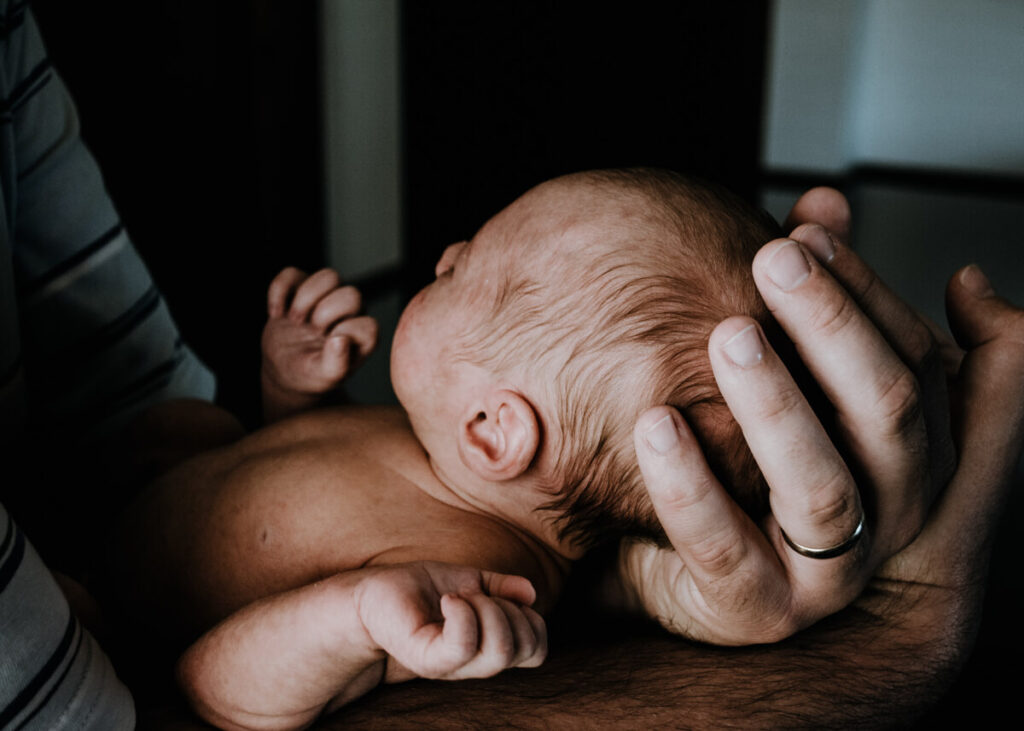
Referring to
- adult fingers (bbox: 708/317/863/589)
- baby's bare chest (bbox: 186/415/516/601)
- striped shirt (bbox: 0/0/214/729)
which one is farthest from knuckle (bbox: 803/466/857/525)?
striped shirt (bbox: 0/0/214/729)

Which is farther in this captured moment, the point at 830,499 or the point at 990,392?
the point at 990,392

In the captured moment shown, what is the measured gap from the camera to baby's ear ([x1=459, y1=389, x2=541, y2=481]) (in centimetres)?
88

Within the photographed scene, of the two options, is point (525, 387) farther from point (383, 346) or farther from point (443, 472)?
point (383, 346)

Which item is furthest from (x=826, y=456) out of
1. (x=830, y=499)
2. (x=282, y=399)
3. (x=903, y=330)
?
(x=282, y=399)

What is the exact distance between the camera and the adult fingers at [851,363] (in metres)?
0.68

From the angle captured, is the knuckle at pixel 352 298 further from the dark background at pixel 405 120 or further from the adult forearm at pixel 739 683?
the dark background at pixel 405 120

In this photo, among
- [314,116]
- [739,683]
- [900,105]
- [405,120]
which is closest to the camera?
[739,683]

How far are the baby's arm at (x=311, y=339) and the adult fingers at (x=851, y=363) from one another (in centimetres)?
53

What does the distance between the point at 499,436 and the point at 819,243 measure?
329mm

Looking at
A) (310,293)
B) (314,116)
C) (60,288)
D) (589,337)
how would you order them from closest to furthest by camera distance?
(589,337), (60,288), (310,293), (314,116)

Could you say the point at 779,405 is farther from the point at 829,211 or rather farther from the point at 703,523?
the point at 829,211

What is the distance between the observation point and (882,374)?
0.70 m

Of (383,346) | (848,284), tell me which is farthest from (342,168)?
(848,284)

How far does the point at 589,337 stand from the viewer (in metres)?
0.87
